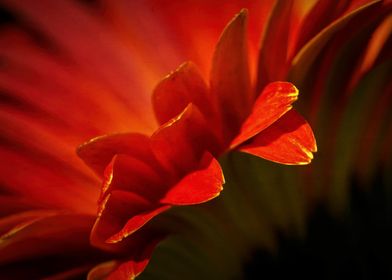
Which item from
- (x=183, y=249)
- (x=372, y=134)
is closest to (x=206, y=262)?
(x=183, y=249)

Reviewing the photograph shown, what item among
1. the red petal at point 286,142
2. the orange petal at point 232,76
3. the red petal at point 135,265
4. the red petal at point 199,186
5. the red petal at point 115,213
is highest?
the orange petal at point 232,76

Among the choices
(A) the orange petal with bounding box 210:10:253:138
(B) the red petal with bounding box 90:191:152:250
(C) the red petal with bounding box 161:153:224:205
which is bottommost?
(C) the red petal with bounding box 161:153:224:205

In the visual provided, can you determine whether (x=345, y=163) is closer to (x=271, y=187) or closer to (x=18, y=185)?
(x=271, y=187)

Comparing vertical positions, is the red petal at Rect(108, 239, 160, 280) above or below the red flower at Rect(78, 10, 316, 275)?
below

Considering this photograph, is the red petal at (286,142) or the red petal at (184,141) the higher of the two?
the red petal at (184,141)
